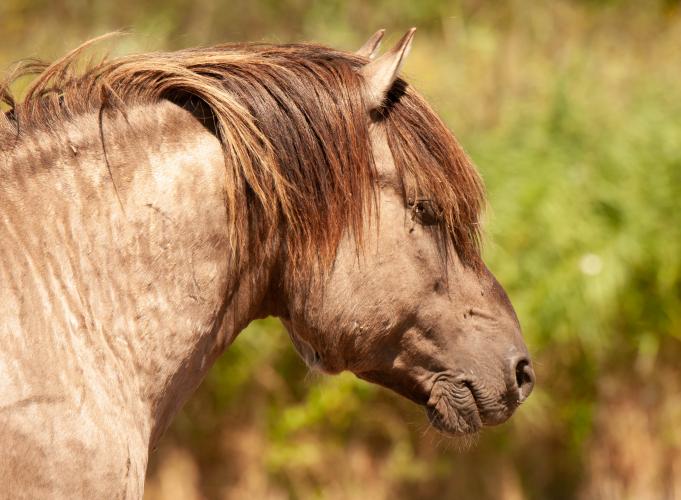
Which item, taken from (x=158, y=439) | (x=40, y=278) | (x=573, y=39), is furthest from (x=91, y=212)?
(x=573, y=39)

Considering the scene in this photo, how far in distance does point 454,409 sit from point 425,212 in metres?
0.64

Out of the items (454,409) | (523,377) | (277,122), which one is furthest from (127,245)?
(523,377)

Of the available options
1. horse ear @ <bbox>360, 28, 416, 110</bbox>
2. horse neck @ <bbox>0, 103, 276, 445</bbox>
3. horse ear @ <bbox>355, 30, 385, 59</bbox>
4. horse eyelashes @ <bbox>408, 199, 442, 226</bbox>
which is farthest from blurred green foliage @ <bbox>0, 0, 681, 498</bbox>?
horse neck @ <bbox>0, 103, 276, 445</bbox>

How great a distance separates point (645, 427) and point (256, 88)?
5.64 metres

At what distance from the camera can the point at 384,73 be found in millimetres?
2713

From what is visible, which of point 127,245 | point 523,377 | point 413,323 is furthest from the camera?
point 523,377

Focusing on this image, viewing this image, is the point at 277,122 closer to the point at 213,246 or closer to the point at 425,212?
the point at 213,246

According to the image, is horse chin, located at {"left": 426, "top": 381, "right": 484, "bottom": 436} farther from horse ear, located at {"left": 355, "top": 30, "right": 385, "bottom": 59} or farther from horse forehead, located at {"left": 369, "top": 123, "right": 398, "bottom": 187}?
horse ear, located at {"left": 355, "top": 30, "right": 385, "bottom": 59}

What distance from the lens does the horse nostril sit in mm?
2990

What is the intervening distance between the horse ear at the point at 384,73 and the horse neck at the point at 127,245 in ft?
1.59

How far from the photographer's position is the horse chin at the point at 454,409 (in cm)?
293

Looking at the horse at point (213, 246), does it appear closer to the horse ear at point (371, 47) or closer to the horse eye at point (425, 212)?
the horse eye at point (425, 212)

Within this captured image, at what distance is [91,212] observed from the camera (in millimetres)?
2381

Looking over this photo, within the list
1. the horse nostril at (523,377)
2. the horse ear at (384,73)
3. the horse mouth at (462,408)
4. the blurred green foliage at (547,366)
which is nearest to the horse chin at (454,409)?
the horse mouth at (462,408)
